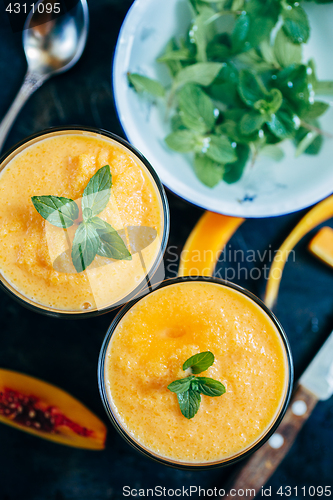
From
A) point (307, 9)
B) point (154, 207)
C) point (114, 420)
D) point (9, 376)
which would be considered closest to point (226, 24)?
point (307, 9)

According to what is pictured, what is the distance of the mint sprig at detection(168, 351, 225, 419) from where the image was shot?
0.92m

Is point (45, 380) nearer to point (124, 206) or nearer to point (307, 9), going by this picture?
point (124, 206)

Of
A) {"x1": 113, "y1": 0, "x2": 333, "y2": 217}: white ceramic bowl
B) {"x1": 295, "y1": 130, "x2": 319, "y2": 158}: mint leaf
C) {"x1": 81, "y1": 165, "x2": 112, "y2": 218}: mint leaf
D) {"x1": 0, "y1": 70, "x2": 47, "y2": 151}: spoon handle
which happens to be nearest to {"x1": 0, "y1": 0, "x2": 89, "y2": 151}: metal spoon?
{"x1": 0, "y1": 70, "x2": 47, "y2": 151}: spoon handle

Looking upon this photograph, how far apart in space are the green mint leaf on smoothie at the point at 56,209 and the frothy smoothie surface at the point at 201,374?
0.30 m

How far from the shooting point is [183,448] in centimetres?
99

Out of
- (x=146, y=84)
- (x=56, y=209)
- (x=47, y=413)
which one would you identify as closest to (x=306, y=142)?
(x=146, y=84)

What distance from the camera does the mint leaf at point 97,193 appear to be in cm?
92

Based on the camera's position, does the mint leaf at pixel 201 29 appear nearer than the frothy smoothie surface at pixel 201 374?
No

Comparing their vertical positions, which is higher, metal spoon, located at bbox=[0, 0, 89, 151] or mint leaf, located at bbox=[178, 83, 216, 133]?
metal spoon, located at bbox=[0, 0, 89, 151]

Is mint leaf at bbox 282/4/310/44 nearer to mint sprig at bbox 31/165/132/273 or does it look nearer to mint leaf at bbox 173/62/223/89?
mint leaf at bbox 173/62/223/89

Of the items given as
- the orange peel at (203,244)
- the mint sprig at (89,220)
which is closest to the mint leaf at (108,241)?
the mint sprig at (89,220)

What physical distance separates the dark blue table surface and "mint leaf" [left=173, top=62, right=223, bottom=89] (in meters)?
0.29

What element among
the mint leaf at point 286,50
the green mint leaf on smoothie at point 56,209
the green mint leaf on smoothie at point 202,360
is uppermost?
the mint leaf at point 286,50

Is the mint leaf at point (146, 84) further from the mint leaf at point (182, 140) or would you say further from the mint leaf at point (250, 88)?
the mint leaf at point (250, 88)
